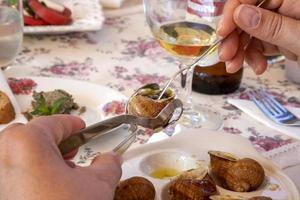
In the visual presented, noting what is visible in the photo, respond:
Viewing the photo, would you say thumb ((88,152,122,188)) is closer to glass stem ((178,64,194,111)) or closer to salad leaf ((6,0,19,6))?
glass stem ((178,64,194,111))

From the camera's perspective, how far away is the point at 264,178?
0.64 m

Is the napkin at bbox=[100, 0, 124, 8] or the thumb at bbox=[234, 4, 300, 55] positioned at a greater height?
the thumb at bbox=[234, 4, 300, 55]

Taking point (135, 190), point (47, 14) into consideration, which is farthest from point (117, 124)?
point (47, 14)

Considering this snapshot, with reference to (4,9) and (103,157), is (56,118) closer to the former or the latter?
(103,157)

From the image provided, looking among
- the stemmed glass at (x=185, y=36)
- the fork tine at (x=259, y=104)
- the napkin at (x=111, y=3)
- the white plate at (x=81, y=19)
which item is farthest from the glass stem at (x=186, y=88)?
the napkin at (x=111, y=3)

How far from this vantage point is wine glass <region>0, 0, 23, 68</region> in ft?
3.09

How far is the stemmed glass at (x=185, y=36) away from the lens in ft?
2.77

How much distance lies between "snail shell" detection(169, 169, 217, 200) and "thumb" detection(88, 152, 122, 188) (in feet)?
0.28

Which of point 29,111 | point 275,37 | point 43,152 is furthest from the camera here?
point 29,111

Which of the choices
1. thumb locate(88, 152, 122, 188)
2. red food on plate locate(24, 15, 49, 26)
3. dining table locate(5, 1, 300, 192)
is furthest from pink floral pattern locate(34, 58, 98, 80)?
thumb locate(88, 152, 122, 188)

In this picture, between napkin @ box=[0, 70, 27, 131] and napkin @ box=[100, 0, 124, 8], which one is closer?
napkin @ box=[0, 70, 27, 131]

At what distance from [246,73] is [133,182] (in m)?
0.52

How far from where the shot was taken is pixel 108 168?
510mm

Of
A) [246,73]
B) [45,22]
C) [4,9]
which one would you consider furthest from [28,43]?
[246,73]
